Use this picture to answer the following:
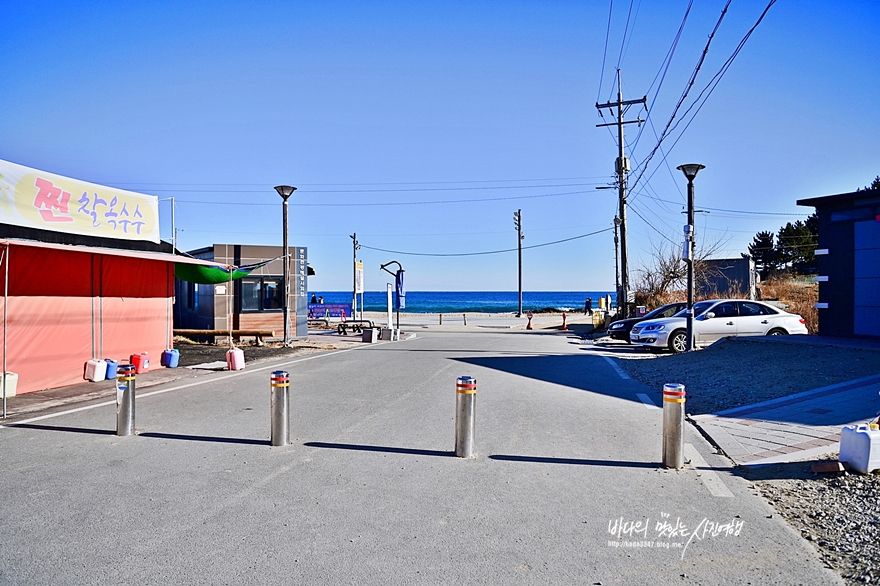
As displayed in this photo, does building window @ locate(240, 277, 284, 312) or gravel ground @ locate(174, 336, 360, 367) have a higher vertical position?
building window @ locate(240, 277, 284, 312)

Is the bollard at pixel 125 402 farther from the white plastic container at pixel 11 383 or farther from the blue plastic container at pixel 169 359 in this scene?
the blue plastic container at pixel 169 359

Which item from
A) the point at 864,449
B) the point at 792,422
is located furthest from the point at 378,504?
the point at 792,422

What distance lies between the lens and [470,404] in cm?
689

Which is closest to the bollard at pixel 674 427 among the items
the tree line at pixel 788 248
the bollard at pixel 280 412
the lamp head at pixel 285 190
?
the bollard at pixel 280 412

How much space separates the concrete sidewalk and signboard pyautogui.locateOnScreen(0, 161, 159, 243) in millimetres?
11706

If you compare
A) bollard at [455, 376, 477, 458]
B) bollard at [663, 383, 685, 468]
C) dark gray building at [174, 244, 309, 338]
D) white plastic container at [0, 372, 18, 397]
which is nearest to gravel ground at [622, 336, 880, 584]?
bollard at [663, 383, 685, 468]

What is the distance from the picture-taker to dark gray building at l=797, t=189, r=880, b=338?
620 inches

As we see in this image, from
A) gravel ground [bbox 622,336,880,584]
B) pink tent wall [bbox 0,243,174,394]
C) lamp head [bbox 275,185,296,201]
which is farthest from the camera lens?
lamp head [bbox 275,185,296,201]

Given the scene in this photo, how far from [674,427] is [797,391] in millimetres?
5154

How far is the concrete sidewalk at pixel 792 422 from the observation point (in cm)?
702

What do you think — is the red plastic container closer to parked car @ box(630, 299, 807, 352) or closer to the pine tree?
parked car @ box(630, 299, 807, 352)

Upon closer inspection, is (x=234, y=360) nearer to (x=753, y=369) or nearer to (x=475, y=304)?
(x=753, y=369)

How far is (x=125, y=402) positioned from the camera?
313 inches

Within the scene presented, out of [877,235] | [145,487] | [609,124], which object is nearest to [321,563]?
[145,487]
